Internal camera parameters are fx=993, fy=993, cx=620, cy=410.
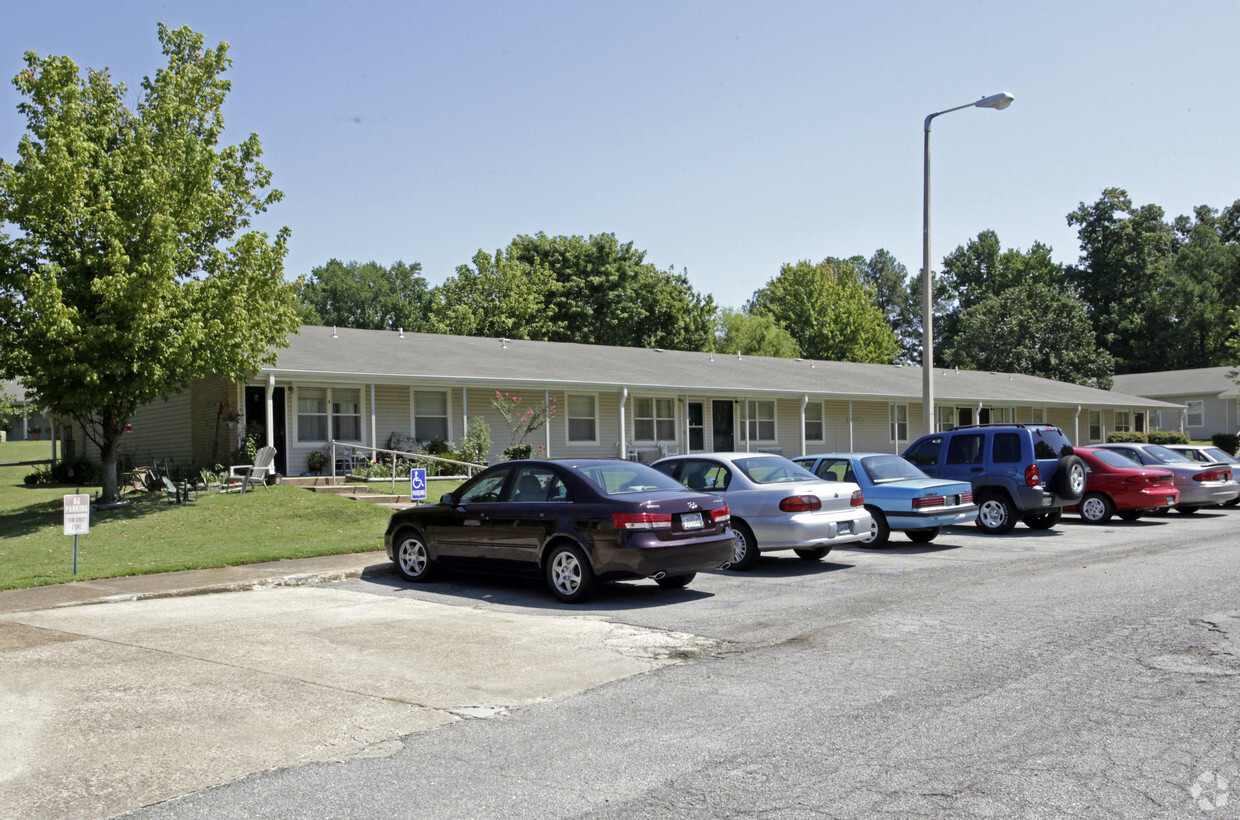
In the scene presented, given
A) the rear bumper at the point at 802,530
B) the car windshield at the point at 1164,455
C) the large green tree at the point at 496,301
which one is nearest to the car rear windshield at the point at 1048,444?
the car windshield at the point at 1164,455

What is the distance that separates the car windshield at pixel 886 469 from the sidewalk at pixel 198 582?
7199 mm

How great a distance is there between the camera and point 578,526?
33.7 ft

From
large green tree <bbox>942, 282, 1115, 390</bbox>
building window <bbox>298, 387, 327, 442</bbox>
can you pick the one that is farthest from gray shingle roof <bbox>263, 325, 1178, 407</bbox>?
large green tree <bbox>942, 282, 1115, 390</bbox>

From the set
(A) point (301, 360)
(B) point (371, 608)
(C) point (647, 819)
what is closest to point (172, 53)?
(A) point (301, 360)

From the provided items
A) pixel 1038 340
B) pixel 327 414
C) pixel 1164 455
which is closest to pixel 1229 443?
pixel 1038 340

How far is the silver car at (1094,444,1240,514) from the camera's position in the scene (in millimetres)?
19047

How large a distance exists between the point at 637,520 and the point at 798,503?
2949 millimetres

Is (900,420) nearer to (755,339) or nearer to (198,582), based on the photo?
(755,339)

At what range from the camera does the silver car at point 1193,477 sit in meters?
19.0

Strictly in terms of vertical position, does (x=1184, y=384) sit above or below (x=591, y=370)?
above

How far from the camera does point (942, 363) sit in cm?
8312

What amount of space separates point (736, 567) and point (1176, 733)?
7537 millimetres

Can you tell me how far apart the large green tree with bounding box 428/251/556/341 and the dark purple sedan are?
3655 centimetres

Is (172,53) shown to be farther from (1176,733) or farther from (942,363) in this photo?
(942,363)
